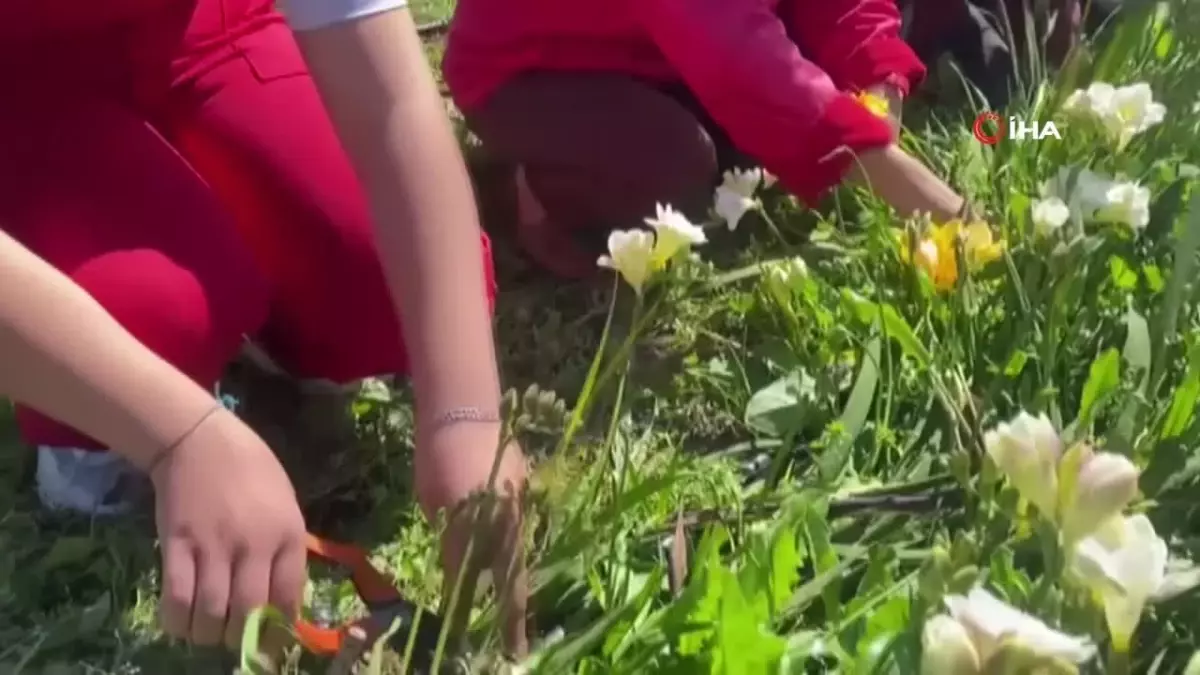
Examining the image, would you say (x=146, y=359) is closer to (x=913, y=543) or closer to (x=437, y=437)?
(x=437, y=437)

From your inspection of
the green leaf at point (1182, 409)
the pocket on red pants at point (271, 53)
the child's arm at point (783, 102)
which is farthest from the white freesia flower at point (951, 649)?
the pocket on red pants at point (271, 53)

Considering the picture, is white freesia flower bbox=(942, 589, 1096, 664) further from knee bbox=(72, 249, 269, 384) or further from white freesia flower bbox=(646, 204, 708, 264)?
knee bbox=(72, 249, 269, 384)

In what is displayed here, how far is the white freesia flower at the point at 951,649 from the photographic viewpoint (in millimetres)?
415

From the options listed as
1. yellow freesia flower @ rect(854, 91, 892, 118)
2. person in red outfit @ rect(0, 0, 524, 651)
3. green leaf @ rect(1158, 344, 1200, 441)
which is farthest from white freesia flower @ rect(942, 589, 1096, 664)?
yellow freesia flower @ rect(854, 91, 892, 118)

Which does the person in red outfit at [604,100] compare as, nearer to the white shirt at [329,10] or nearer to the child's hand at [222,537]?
the white shirt at [329,10]

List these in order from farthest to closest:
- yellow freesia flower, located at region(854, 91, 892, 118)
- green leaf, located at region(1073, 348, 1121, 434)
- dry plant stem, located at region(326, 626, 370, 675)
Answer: yellow freesia flower, located at region(854, 91, 892, 118) → green leaf, located at region(1073, 348, 1121, 434) → dry plant stem, located at region(326, 626, 370, 675)

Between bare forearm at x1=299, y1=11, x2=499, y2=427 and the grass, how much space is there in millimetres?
→ 88

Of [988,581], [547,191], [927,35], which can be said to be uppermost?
[988,581]

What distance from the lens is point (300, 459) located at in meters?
1.07

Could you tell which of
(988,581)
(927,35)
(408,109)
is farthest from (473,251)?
(927,35)

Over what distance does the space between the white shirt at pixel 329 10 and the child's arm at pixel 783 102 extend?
306 millimetres

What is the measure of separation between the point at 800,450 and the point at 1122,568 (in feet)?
1.90

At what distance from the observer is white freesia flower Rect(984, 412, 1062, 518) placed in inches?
19.5

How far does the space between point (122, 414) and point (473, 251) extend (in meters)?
0.25
